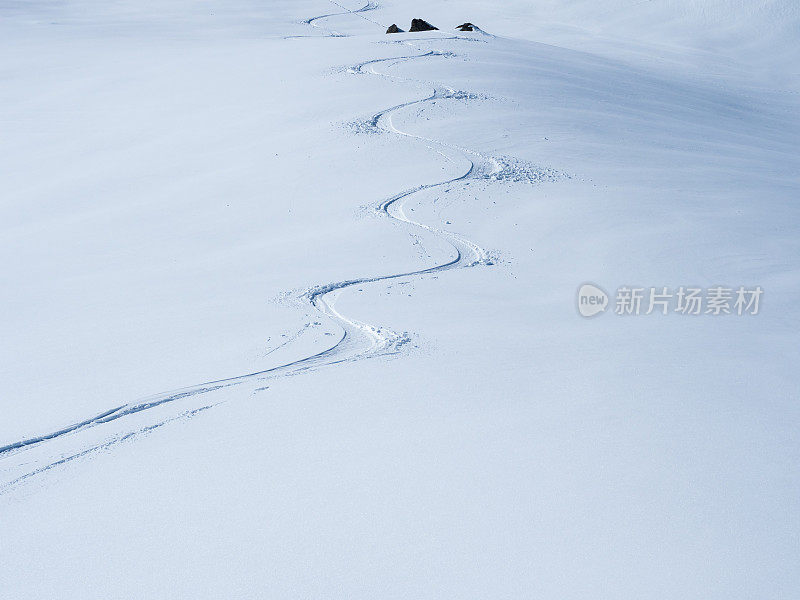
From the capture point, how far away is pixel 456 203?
14.6ft

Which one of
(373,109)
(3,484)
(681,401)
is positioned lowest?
(3,484)

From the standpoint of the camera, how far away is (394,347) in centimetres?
274

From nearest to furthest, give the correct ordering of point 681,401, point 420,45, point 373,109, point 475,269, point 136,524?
1. point 136,524
2. point 681,401
3. point 475,269
4. point 373,109
5. point 420,45

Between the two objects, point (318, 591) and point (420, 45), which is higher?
point (420, 45)

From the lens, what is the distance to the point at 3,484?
6.72ft

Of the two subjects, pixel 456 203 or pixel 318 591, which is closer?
pixel 318 591

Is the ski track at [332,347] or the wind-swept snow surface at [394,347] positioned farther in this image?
the ski track at [332,347]

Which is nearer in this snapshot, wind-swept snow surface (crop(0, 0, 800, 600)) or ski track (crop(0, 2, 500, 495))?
wind-swept snow surface (crop(0, 0, 800, 600))

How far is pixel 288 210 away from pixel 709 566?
131 inches

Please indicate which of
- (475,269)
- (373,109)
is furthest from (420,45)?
(475,269)

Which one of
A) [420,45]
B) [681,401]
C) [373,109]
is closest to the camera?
[681,401]

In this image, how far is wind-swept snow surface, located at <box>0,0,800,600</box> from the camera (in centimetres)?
169

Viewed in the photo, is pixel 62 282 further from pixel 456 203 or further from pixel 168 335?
pixel 456 203

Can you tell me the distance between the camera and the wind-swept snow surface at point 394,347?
1694 millimetres
